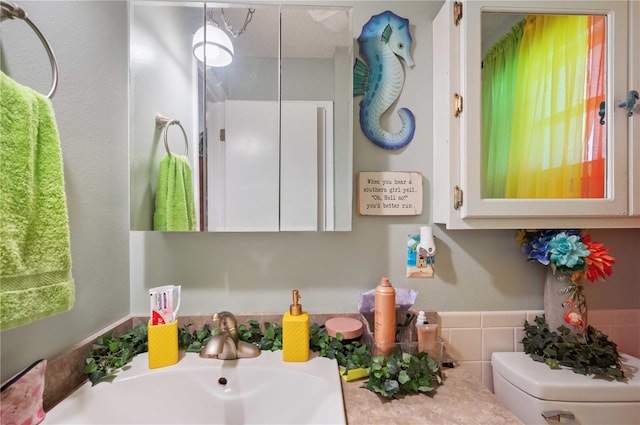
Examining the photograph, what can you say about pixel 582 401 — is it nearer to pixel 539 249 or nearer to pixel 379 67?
pixel 539 249

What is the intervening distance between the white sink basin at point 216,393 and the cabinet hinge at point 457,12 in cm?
103

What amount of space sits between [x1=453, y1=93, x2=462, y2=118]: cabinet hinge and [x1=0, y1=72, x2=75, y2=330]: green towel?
3.14ft

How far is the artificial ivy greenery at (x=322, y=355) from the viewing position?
2.12ft

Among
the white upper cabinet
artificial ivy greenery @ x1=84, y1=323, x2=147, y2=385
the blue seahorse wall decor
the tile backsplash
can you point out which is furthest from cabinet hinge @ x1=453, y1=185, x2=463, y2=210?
artificial ivy greenery @ x1=84, y1=323, x2=147, y2=385

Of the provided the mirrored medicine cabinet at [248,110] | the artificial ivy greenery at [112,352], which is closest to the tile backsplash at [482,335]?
the mirrored medicine cabinet at [248,110]

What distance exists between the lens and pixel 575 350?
30.4 inches

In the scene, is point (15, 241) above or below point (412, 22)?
below

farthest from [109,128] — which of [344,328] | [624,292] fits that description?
[624,292]

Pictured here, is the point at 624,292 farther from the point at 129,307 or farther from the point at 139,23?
the point at 139,23

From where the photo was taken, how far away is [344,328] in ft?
2.65

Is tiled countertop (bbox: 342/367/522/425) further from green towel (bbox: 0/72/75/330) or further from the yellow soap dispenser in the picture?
green towel (bbox: 0/72/75/330)

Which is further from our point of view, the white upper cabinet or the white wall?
the white upper cabinet

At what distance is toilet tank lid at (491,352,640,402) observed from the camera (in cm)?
71

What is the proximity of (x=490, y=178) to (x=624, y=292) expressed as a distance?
2.24 feet
